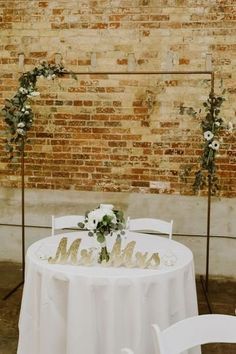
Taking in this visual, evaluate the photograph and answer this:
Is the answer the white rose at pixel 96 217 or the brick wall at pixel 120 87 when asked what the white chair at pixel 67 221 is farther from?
the brick wall at pixel 120 87

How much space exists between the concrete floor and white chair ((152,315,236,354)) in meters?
1.51

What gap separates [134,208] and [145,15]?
199 centimetres

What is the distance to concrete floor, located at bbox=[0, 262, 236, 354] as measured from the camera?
341 cm

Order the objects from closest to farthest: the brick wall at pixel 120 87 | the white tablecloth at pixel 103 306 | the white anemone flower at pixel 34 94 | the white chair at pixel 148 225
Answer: the white tablecloth at pixel 103 306, the white chair at pixel 148 225, the white anemone flower at pixel 34 94, the brick wall at pixel 120 87

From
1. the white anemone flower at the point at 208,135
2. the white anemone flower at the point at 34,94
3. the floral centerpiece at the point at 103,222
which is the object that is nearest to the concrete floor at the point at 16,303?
the floral centerpiece at the point at 103,222

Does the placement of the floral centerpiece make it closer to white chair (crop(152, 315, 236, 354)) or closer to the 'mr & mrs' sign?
the 'mr & mrs' sign

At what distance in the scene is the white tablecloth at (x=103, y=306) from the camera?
2.63m

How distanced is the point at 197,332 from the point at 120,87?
11.1 ft

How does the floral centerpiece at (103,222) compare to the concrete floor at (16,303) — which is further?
the concrete floor at (16,303)

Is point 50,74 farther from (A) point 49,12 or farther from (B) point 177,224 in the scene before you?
(B) point 177,224

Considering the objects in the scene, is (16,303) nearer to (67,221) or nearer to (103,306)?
(67,221)

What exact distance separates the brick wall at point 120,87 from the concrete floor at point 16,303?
0.94 meters

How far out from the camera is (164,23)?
4773 mm

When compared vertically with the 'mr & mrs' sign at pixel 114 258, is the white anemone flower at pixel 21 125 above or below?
above
